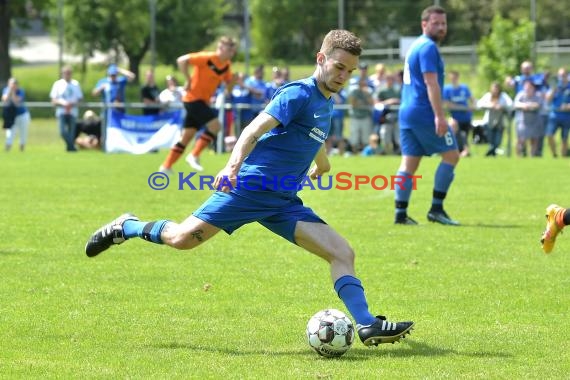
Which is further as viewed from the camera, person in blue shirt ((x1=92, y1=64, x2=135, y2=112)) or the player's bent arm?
person in blue shirt ((x1=92, y1=64, x2=135, y2=112))

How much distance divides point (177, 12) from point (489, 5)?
13.2 m

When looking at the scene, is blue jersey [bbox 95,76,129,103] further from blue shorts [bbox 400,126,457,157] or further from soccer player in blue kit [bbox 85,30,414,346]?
soccer player in blue kit [bbox 85,30,414,346]

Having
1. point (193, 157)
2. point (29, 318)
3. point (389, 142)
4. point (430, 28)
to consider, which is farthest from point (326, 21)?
point (29, 318)

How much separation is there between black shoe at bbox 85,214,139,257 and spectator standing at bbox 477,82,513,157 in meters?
18.1

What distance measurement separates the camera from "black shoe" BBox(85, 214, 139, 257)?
271 inches

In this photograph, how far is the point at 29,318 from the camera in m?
6.82

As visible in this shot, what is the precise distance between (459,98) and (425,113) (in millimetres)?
13524

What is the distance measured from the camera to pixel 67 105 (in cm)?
2441

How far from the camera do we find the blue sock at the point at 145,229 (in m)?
6.55

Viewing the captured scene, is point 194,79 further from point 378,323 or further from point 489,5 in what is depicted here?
point 489,5

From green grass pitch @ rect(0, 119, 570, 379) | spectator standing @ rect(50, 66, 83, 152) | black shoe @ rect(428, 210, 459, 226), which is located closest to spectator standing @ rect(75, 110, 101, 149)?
spectator standing @ rect(50, 66, 83, 152)

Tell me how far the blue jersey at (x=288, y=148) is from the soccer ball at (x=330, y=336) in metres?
0.80

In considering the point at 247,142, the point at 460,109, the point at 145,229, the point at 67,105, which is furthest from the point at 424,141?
the point at 67,105

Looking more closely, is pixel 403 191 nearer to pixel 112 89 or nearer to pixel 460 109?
pixel 460 109
